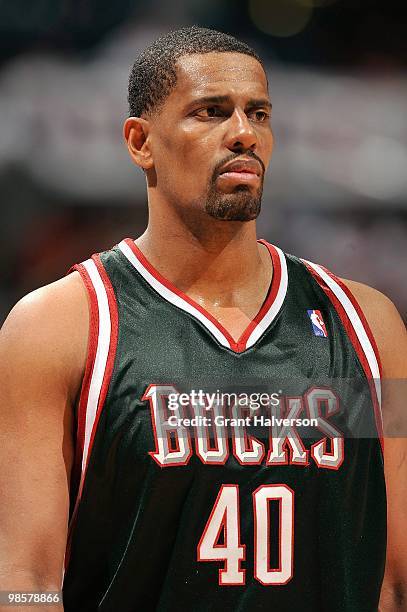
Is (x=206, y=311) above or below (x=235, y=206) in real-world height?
below

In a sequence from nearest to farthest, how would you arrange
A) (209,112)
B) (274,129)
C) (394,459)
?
(209,112) → (394,459) → (274,129)


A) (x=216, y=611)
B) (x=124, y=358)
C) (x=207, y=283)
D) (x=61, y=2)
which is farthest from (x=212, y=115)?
(x=216, y=611)

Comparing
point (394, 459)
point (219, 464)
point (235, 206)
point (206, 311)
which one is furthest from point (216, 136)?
point (394, 459)

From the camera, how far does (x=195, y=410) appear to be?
1738 mm

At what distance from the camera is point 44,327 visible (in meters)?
1.72

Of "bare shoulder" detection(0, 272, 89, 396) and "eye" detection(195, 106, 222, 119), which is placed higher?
"eye" detection(195, 106, 222, 119)

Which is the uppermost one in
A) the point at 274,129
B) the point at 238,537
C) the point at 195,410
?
the point at 274,129

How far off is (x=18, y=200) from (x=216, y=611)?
1.18 metres

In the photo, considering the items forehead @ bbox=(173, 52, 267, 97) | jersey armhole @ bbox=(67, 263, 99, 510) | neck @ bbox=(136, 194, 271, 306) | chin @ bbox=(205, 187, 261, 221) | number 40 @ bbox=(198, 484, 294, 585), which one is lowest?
number 40 @ bbox=(198, 484, 294, 585)

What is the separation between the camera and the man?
5.52 feet

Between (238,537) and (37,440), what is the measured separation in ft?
1.48

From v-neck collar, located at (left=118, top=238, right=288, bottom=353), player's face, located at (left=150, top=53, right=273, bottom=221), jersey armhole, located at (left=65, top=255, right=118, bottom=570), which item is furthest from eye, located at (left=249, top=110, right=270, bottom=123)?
jersey armhole, located at (left=65, top=255, right=118, bottom=570)

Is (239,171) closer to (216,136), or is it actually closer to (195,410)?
(216,136)

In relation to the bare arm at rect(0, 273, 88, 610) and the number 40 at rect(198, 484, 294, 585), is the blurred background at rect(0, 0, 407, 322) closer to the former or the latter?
the bare arm at rect(0, 273, 88, 610)
